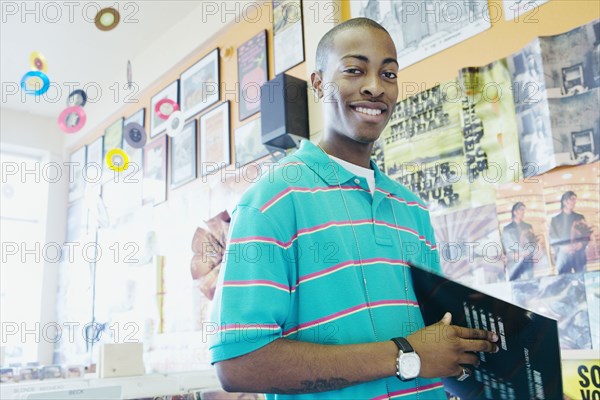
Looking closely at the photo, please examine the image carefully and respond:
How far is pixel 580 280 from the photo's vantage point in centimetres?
146

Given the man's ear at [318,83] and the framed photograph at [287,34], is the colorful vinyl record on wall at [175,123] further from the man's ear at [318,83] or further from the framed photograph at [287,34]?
the man's ear at [318,83]

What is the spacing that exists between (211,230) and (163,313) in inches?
29.0

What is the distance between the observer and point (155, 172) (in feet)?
12.0

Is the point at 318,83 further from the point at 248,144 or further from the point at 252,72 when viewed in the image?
the point at 252,72

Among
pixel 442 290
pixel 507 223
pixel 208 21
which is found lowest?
pixel 442 290

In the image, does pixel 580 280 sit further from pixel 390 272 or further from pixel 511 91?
pixel 390 272

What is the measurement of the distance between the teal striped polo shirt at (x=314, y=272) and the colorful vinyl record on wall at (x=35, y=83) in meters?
2.08

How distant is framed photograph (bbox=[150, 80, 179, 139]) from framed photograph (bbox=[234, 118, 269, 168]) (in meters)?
0.81

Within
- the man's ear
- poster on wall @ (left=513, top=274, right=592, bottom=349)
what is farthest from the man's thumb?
poster on wall @ (left=513, top=274, right=592, bottom=349)

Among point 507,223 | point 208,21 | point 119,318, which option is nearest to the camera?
point 507,223

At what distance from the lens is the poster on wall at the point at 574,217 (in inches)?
57.0

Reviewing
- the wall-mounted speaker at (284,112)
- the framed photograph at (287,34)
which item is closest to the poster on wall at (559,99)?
the wall-mounted speaker at (284,112)

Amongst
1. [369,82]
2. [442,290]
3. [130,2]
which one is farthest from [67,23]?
[442,290]

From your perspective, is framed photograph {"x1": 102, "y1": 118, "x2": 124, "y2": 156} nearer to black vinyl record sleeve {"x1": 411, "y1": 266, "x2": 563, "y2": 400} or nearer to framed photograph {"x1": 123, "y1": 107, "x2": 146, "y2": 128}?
framed photograph {"x1": 123, "y1": 107, "x2": 146, "y2": 128}
